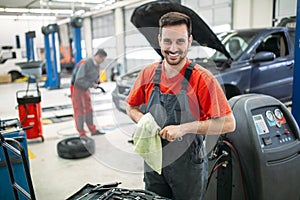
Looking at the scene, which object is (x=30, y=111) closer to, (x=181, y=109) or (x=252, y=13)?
(x=181, y=109)

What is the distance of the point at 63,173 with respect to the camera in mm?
3365

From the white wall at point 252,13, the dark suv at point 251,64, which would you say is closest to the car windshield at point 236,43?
the dark suv at point 251,64

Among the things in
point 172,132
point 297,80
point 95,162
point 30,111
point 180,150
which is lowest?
point 95,162

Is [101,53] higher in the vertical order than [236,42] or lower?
lower

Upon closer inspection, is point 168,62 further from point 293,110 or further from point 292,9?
point 292,9

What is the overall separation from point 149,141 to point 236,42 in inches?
134

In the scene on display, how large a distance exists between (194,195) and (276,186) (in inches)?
23.3

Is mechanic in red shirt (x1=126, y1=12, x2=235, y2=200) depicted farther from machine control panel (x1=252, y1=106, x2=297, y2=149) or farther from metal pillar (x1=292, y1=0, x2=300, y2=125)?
metal pillar (x1=292, y1=0, x2=300, y2=125)

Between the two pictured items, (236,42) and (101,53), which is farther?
(236,42)

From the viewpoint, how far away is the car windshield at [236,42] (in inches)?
164

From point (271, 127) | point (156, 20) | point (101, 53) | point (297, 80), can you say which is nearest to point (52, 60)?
point (101, 53)

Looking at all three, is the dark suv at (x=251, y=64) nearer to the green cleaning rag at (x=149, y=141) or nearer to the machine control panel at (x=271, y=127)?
the machine control panel at (x=271, y=127)

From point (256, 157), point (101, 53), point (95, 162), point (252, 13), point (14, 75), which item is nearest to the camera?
point (256, 157)

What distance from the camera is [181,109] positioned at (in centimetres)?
145
